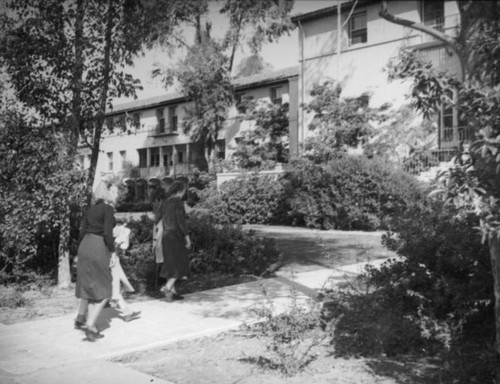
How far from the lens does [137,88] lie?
9773 mm

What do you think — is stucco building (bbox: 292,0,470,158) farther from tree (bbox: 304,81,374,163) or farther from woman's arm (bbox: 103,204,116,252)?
woman's arm (bbox: 103,204,116,252)

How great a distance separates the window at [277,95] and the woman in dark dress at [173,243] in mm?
26047

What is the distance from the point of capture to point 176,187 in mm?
7820

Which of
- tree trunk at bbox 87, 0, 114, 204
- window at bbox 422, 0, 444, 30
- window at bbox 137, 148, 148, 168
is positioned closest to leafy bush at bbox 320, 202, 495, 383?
tree trunk at bbox 87, 0, 114, 204

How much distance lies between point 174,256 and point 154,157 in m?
39.7

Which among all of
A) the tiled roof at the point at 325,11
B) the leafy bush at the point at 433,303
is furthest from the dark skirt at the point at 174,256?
the tiled roof at the point at 325,11

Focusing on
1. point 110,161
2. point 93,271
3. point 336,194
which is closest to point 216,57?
point 336,194

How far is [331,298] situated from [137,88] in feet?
17.7

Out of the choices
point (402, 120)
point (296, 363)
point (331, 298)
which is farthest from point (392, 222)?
point (402, 120)

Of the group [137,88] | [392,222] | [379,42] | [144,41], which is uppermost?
[379,42]

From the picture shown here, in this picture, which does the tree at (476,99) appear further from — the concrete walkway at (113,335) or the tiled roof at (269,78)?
the tiled roof at (269,78)

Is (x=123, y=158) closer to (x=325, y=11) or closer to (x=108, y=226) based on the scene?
(x=325, y=11)

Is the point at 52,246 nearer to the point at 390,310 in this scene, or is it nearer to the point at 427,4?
the point at 390,310

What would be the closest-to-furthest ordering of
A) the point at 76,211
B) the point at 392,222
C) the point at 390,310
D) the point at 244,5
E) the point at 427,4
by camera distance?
the point at 390,310, the point at 392,222, the point at 76,211, the point at 427,4, the point at 244,5
